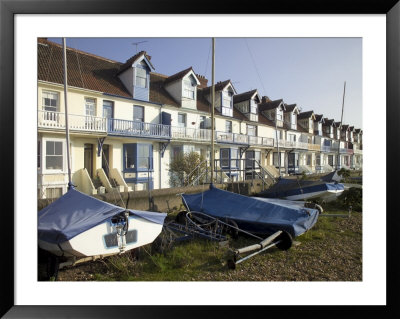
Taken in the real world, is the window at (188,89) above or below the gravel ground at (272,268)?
above

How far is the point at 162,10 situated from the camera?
291 cm

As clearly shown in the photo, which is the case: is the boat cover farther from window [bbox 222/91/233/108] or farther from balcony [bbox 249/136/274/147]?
window [bbox 222/91/233/108]

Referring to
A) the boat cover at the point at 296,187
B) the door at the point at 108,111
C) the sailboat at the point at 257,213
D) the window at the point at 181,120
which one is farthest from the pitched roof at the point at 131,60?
the sailboat at the point at 257,213

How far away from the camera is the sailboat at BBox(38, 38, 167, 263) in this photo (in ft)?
11.1

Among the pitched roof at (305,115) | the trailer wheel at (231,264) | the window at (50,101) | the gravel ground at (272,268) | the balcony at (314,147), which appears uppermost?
the pitched roof at (305,115)

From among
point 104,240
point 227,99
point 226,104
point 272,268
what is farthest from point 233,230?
point 227,99

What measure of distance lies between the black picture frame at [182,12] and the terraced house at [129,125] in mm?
751

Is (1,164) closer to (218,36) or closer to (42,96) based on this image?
(218,36)

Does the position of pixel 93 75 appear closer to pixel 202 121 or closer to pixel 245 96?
pixel 202 121

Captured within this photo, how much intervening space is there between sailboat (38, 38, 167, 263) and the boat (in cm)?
633

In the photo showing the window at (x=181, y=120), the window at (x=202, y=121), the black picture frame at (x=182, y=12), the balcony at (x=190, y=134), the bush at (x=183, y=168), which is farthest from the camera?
the window at (x=202, y=121)

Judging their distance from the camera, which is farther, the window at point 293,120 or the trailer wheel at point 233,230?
the window at point 293,120

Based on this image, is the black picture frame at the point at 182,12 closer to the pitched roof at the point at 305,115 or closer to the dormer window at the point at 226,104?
the dormer window at the point at 226,104

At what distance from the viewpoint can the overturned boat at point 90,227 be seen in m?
3.38
